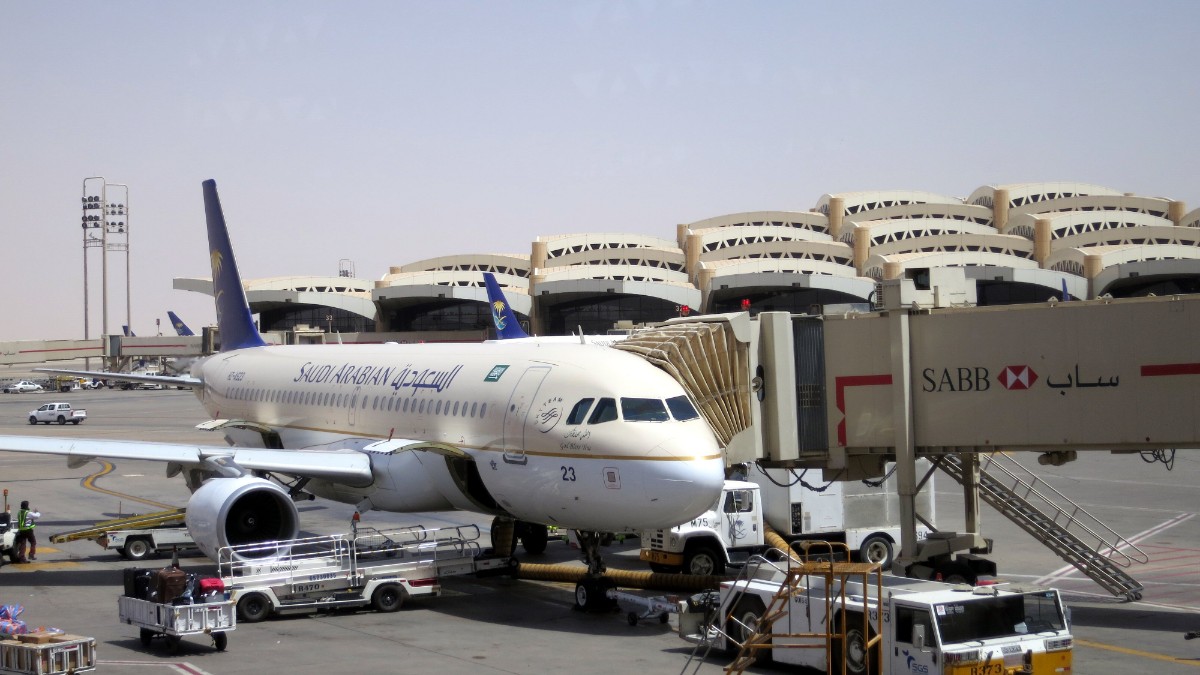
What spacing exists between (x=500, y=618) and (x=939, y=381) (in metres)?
9.03

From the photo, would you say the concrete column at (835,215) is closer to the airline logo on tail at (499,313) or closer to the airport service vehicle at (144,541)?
the airline logo on tail at (499,313)

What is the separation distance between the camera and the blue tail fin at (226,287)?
130 ft

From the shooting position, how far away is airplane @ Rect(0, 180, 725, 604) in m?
20.4

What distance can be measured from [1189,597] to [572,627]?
12.3 metres

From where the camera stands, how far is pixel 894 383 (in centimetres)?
2297

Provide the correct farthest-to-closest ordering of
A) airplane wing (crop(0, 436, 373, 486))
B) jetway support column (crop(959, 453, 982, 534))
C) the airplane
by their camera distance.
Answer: airplane wing (crop(0, 436, 373, 486)) → jetway support column (crop(959, 453, 982, 534)) → the airplane

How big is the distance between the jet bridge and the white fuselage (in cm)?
165

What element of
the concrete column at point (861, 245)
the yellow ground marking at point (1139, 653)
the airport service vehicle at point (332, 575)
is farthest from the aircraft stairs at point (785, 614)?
the concrete column at point (861, 245)

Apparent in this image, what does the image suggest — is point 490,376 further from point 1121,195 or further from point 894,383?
point 1121,195

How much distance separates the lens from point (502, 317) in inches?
2483

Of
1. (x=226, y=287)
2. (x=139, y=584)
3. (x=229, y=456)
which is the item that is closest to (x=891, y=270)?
(x=226, y=287)

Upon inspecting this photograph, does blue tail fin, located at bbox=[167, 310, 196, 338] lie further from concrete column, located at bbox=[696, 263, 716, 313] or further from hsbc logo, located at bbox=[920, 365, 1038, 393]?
hsbc logo, located at bbox=[920, 365, 1038, 393]

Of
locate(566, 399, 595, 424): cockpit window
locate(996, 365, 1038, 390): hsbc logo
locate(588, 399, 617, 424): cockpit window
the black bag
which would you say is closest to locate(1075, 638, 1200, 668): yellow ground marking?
locate(996, 365, 1038, 390): hsbc logo

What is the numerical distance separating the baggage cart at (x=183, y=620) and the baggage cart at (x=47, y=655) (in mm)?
1756
